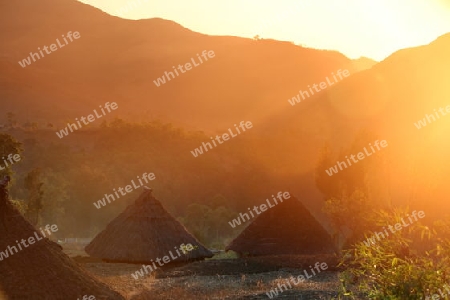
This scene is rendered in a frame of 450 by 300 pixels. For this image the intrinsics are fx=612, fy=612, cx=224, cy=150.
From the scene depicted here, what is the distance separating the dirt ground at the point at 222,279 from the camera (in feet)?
78.9

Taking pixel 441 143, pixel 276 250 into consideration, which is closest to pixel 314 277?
pixel 276 250

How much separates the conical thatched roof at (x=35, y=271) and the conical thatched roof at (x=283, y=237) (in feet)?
70.8

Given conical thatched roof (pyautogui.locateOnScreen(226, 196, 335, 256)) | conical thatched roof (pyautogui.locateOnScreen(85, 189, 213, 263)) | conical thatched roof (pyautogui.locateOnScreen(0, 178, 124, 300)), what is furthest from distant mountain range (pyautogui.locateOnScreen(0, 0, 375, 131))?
conical thatched roof (pyautogui.locateOnScreen(0, 178, 124, 300))

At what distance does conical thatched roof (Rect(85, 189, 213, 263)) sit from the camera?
35000 millimetres

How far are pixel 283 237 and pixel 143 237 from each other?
973 centimetres

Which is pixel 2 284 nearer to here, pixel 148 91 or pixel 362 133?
pixel 362 133

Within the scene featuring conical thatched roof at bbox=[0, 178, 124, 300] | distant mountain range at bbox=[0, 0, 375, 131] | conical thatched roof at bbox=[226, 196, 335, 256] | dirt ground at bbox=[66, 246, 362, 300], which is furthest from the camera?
distant mountain range at bbox=[0, 0, 375, 131]

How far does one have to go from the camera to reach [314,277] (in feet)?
104

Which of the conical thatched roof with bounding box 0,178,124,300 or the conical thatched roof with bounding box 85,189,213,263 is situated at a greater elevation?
the conical thatched roof with bounding box 0,178,124,300

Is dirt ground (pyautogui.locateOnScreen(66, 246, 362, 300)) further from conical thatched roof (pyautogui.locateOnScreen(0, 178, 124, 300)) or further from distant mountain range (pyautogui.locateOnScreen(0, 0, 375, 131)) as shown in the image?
distant mountain range (pyautogui.locateOnScreen(0, 0, 375, 131))

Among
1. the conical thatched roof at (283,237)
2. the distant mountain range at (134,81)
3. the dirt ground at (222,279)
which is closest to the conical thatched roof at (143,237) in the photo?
the dirt ground at (222,279)

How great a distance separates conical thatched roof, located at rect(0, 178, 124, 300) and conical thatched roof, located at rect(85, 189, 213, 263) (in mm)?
15687

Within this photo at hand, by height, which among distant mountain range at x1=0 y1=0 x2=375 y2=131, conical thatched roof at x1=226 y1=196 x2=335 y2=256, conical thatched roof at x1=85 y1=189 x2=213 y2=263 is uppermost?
distant mountain range at x1=0 y1=0 x2=375 y2=131

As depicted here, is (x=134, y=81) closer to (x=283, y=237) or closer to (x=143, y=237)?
(x=283, y=237)
